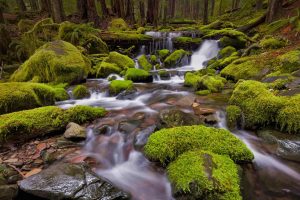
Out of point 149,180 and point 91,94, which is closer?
point 149,180

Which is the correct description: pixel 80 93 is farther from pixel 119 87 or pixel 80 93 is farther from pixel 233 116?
pixel 233 116

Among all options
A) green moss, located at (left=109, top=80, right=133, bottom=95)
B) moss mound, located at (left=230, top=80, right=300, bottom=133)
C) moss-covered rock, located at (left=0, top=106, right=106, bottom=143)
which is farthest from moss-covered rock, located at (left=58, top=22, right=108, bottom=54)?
moss mound, located at (left=230, top=80, right=300, bottom=133)

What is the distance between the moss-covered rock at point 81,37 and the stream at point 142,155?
6.00 meters

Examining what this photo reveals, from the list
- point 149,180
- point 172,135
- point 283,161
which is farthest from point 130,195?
point 283,161

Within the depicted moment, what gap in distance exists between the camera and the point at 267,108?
5.11 meters

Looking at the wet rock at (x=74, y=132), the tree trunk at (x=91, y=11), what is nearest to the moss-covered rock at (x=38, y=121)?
the wet rock at (x=74, y=132)

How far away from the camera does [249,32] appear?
1515 centimetres

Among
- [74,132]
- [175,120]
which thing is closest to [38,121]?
[74,132]

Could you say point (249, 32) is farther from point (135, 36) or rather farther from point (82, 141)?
point (82, 141)

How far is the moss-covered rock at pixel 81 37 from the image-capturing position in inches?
514

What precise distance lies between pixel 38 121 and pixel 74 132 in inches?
33.3

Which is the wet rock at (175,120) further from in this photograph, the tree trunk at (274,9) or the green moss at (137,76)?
the tree trunk at (274,9)

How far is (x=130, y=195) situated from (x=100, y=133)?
1886 mm

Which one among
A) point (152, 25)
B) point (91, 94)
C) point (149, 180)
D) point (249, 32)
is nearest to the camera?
point (149, 180)
